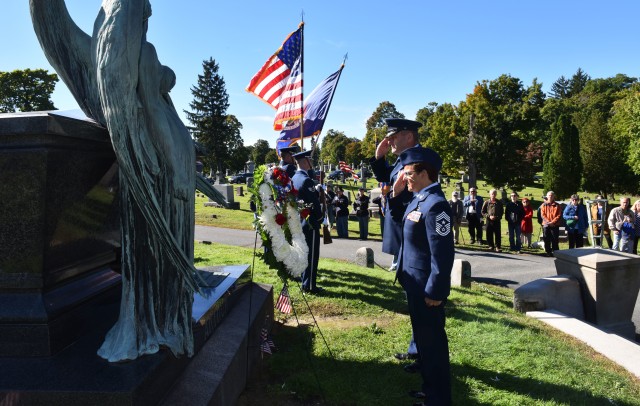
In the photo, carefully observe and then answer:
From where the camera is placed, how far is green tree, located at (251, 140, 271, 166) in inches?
3300

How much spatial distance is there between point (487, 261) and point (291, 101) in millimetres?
7128

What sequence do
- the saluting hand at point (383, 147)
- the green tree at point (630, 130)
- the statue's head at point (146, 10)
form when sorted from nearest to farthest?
the statue's head at point (146, 10) → the saluting hand at point (383, 147) → the green tree at point (630, 130)

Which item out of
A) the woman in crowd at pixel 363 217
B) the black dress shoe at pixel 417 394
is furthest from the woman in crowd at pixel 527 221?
the black dress shoe at pixel 417 394

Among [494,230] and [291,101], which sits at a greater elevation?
[291,101]

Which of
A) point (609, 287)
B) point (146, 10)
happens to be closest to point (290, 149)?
point (146, 10)

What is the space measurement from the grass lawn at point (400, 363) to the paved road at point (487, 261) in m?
3.32

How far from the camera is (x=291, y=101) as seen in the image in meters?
10.2

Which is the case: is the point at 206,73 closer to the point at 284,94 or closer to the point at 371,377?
the point at 284,94

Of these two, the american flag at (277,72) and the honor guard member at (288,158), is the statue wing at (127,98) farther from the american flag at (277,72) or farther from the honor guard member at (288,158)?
the american flag at (277,72)

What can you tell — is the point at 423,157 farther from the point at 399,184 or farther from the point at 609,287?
the point at 609,287

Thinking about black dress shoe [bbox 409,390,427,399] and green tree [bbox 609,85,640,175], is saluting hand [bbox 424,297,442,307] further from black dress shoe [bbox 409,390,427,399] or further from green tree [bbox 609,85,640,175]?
green tree [bbox 609,85,640,175]

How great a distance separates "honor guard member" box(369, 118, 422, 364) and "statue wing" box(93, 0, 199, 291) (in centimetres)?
298

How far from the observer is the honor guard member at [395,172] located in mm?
4969

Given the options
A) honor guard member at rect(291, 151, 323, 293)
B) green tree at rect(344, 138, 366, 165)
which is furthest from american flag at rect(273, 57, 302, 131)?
green tree at rect(344, 138, 366, 165)
